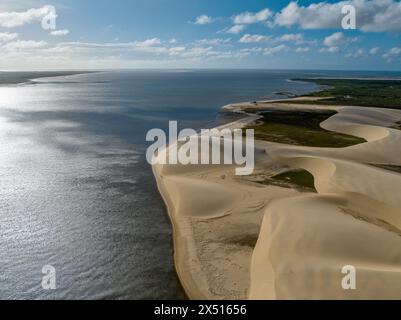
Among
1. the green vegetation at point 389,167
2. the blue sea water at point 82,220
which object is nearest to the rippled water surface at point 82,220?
the blue sea water at point 82,220

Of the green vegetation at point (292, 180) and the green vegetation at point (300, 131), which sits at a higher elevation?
the green vegetation at point (300, 131)

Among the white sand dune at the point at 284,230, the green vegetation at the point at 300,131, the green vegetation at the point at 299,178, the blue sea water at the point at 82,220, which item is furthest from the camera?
the green vegetation at the point at 300,131

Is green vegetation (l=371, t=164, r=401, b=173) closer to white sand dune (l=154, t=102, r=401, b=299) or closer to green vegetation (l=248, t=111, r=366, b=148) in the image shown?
white sand dune (l=154, t=102, r=401, b=299)

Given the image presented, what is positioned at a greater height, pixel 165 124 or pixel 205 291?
pixel 165 124

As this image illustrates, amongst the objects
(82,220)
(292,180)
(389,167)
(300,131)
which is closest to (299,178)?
(292,180)

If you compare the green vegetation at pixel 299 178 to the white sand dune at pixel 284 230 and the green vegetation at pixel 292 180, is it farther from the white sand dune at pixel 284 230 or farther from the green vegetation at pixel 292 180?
the white sand dune at pixel 284 230
